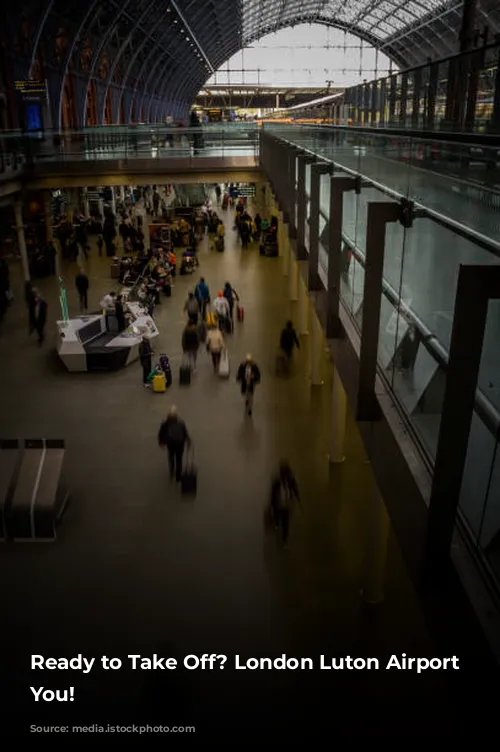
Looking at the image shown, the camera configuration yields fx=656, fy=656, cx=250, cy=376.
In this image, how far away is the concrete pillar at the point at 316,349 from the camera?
13.6m

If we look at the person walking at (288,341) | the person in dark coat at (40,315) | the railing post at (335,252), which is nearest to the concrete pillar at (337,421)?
the railing post at (335,252)

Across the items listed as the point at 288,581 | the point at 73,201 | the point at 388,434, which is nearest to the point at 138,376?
the point at 288,581

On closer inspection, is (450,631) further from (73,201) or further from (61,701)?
(73,201)

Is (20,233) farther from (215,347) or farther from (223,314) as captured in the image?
(215,347)

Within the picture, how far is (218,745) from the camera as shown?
6.07 metres

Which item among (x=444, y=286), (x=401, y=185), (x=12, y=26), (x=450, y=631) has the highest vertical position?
(x=12, y=26)

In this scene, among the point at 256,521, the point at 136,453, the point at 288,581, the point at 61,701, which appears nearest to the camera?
the point at 61,701

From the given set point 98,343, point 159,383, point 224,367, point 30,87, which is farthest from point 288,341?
point 30,87

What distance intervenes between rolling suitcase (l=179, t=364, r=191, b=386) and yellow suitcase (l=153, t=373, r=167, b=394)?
18.9 inches

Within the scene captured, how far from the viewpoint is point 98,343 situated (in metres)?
16.5

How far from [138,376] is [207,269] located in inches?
467

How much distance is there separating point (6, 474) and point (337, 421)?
517 cm

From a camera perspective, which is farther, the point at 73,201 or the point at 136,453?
the point at 73,201

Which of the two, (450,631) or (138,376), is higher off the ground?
(450,631)
